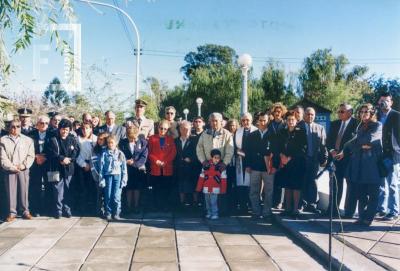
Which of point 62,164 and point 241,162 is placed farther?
point 241,162

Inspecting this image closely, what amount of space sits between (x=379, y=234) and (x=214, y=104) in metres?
38.1

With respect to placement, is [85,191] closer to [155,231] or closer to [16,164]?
[16,164]

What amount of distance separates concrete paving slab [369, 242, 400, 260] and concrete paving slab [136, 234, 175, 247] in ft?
8.67

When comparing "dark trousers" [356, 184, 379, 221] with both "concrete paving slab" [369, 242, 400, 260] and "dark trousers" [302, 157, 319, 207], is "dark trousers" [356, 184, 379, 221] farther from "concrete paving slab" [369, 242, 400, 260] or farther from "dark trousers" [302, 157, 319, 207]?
"dark trousers" [302, 157, 319, 207]

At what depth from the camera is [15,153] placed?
7.50 meters

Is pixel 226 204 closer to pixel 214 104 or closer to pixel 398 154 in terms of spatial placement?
pixel 398 154

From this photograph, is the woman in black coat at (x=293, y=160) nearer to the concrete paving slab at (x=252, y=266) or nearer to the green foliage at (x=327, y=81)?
the concrete paving slab at (x=252, y=266)

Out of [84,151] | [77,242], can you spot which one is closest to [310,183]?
[77,242]

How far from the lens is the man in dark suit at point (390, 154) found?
662 centimetres

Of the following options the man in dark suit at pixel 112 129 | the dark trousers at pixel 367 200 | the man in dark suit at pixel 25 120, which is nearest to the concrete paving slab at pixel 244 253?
the dark trousers at pixel 367 200

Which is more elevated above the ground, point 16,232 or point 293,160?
point 293,160

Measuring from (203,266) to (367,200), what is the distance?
3.09 metres

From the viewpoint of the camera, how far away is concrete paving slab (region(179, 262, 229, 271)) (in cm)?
505

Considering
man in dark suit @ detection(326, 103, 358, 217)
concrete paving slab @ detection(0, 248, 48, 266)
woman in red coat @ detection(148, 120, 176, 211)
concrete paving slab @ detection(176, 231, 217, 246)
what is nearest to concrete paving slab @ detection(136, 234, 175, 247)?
concrete paving slab @ detection(176, 231, 217, 246)
